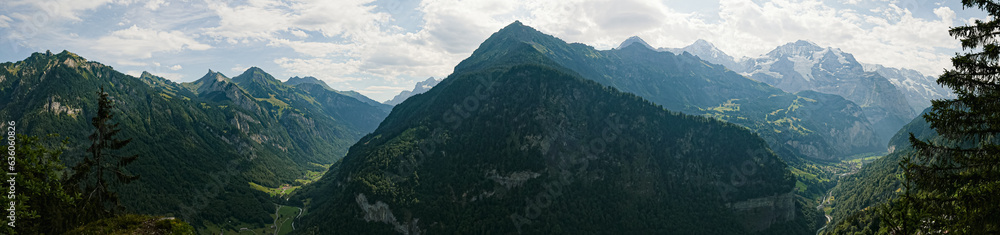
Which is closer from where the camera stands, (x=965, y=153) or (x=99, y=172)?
(x=965, y=153)

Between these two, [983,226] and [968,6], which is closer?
→ [983,226]

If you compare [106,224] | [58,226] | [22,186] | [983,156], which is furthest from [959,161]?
[22,186]

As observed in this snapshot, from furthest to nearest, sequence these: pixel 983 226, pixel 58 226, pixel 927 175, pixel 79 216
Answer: pixel 79 216
pixel 58 226
pixel 927 175
pixel 983 226

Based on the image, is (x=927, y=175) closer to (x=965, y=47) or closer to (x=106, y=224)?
(x=965, y=47)

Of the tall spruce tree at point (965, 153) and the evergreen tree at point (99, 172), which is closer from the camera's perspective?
the tall spruce tree at point (965, 153)

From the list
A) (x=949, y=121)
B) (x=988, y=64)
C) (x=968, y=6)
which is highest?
(x=968, y=6)

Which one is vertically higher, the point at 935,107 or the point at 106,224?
the point at 935,107

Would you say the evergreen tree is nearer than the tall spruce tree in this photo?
No

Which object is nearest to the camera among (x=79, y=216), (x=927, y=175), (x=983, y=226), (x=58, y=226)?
(x=983, y=226)
